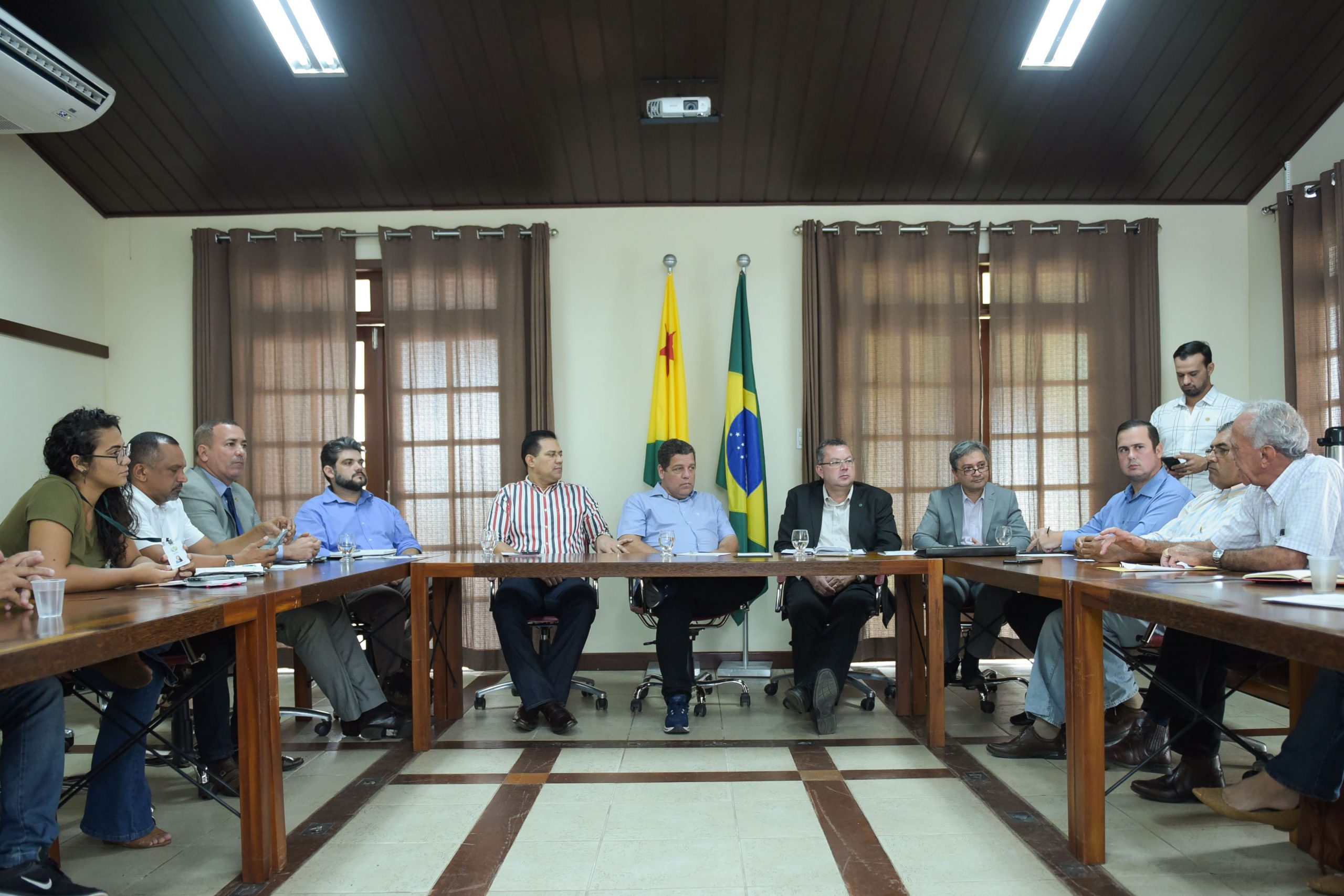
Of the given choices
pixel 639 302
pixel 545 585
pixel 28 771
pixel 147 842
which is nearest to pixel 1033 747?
pixel 545 585

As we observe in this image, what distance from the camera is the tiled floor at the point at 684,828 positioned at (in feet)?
7.11

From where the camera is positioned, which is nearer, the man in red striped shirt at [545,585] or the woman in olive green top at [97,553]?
the woman in olive green top at [97,553]

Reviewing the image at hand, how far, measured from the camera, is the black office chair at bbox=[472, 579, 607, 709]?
3.90 meters

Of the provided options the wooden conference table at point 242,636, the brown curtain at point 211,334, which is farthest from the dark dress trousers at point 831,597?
the brown curtain at point 211,334

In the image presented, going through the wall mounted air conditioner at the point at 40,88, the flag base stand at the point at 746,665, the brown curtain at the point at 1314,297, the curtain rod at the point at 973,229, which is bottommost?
the flag base stand at the point at 746,665

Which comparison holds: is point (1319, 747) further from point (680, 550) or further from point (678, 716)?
point (680, 550)

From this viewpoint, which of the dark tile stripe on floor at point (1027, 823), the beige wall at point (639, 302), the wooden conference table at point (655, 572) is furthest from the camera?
the beige wall at point (639, 302)

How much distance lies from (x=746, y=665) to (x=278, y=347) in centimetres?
301

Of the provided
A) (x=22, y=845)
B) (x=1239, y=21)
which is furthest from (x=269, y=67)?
(x=1239, y=21)

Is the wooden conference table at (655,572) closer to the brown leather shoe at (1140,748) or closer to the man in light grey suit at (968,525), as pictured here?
the man in light grey suit at (968,525)

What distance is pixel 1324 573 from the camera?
1.82 m

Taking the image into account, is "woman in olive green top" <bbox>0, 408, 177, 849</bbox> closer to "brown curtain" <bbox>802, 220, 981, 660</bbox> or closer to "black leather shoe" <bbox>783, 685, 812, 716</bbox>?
"black leather shoe" <bbox>783, 685, 812, 716</bbox>

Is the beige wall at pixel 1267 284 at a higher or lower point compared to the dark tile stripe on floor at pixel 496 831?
higher

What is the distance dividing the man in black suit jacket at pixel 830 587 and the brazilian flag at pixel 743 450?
1.75 feet
